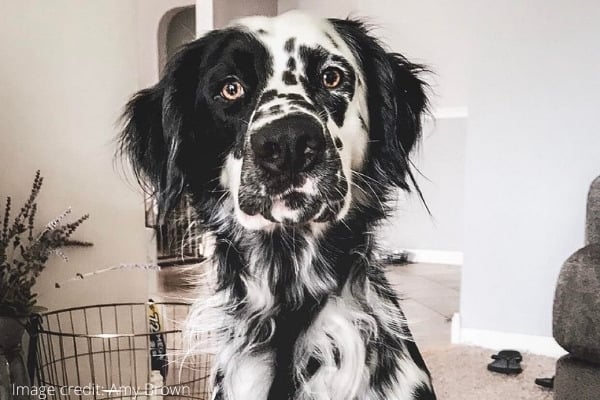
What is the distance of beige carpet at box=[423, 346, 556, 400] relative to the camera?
2.12 meters

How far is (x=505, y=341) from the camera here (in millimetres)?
2627

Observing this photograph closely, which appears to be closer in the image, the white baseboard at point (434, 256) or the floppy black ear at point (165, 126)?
the floppy black ear at point (165, 126)

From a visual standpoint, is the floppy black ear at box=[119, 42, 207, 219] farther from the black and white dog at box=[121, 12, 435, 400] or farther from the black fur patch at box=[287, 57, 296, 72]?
the black fur patch at box=[287, 57, 296, 72]

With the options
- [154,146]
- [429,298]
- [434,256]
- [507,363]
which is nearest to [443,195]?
[434,256]

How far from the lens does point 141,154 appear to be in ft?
3.74

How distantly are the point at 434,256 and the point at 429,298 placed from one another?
1.46m

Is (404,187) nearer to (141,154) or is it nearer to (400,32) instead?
(141,154)

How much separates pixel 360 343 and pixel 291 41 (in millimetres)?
480

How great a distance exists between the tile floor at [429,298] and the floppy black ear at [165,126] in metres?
1.10

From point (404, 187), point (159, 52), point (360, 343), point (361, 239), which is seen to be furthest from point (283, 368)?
point (159, 52)

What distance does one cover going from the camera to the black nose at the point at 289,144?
2.88ft

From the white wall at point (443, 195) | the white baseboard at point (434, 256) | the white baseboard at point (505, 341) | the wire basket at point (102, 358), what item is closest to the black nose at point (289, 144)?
the wire basket at point (102, 358)

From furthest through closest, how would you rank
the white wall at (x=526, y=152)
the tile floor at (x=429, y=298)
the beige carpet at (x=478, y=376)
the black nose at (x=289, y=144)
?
1. the tile floor at (x=429, y=298)
2. the white wall at (x=526, y=152)
3. the beige carpet at (x=478, y=376)
4. the black nose at (x=289, y=144)

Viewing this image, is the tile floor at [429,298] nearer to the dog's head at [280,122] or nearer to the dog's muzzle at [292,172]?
the dog's head at [280,122]
